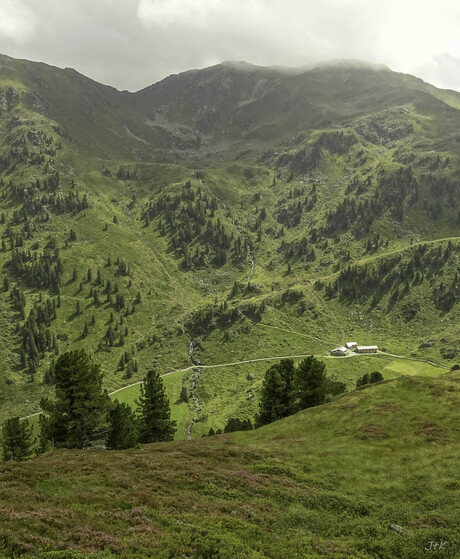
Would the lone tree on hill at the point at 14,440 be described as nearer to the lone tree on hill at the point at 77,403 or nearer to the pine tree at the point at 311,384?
the lone tree on hill at the point at 77,403

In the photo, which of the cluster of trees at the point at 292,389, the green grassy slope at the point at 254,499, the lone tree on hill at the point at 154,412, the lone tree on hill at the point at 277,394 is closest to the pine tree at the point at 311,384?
the cluster of trees at the point at 292,389

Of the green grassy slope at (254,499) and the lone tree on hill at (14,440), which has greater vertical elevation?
the green grassy slope at (254,499)

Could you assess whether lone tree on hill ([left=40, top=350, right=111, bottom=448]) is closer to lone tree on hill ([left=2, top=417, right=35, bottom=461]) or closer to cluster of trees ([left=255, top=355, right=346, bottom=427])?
lone tree on hill ([left=2, top=417, right=35, bottom=461])

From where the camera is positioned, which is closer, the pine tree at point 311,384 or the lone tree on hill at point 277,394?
the pine tree at point 311,384

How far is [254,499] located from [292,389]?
199ft

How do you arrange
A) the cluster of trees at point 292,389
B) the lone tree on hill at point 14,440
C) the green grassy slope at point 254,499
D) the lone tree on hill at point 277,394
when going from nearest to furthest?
the green grassy slope at point 254,499 < the lone tree on hill at point 14,440 < the cluster of trees at point 292,389 < the lone tree on hill at point 277,394

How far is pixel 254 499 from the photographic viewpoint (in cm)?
3269

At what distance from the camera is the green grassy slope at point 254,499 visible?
21.4 metres

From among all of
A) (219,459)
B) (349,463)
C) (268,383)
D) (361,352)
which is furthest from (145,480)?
(361,352)

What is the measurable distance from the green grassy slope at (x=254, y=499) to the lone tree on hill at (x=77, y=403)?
47.6 ft

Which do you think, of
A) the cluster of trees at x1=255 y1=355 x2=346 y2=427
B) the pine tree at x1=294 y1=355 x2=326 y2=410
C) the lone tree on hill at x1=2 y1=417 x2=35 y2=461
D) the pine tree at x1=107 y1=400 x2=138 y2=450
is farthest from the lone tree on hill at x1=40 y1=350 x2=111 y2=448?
the pine tree at x1=294 y1=355 x2=326 y2=410

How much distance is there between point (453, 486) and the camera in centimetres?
3519

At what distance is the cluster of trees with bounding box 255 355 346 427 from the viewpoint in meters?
85.5

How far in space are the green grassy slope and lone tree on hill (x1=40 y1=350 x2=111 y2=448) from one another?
14514 mm
